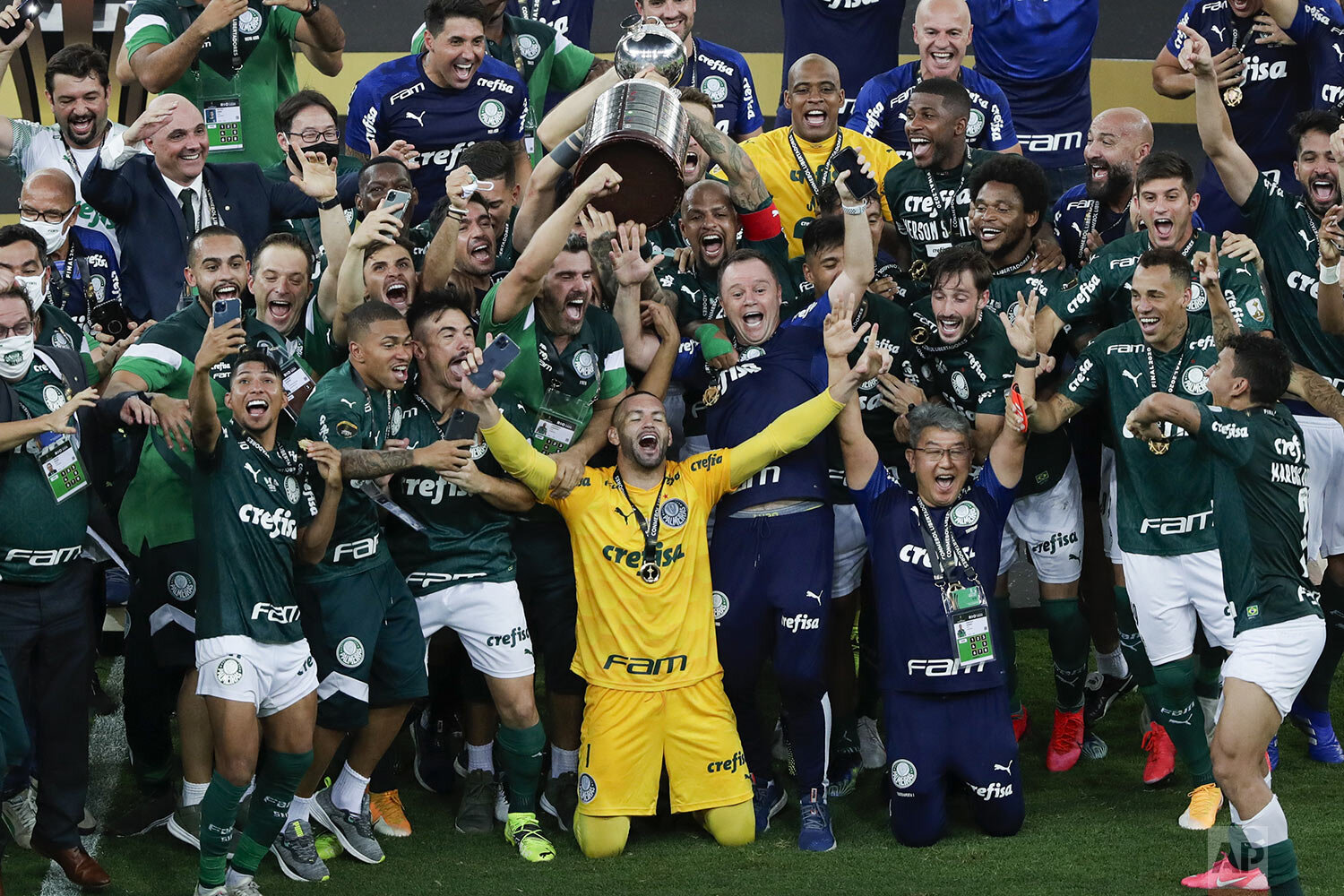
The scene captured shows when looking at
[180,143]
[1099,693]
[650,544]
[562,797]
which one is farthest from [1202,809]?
[180,143]

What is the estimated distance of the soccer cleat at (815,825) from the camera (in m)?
6.54

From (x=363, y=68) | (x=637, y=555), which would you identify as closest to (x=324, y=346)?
(x=637, y=555)

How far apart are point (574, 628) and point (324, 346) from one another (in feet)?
5.01

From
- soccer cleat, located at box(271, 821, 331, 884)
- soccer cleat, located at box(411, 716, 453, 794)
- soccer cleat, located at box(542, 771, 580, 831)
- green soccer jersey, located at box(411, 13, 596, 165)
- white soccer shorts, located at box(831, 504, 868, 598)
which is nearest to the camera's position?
soccer cleat, located at box(271, 821, 331, 884)

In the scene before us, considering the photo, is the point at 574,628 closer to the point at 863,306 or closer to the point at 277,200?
the point at 863,306

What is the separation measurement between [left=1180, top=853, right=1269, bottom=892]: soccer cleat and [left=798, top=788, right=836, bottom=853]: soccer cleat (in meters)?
Answer: 1.35

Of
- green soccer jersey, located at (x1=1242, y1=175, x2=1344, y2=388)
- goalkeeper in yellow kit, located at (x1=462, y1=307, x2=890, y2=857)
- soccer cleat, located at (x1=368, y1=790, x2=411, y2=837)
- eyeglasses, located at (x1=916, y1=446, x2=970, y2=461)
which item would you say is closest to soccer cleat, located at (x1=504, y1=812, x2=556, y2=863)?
goalkeeper in yellow kit, located at (x1=462, y1=307, x2=890, y2=857)

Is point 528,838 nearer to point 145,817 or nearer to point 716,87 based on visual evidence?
point 145,817

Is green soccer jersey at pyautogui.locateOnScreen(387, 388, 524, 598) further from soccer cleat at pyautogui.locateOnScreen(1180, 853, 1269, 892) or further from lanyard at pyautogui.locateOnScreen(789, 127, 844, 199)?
soccer cleat at pyautogui.locateOnScreen(1180, 853, 1269, 892)

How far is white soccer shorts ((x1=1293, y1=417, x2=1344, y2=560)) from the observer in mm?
7438

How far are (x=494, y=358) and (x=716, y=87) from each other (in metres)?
3.09

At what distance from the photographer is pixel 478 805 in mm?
6809

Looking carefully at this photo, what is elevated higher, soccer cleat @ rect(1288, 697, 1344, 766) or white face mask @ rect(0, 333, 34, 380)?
white face mask @ rect(0, 333, 34, 380)

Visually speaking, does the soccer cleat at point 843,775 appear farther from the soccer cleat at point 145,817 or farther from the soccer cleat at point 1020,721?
the soccer cleat at point 145,817
